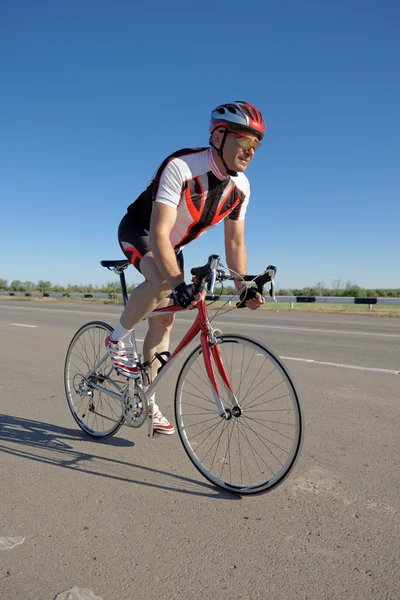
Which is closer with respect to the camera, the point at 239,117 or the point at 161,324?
the point at 239,117

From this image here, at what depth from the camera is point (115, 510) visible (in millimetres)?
2459

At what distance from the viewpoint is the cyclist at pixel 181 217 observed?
2816mm

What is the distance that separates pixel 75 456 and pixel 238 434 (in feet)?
3.46

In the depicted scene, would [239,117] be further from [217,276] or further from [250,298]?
[250,298]

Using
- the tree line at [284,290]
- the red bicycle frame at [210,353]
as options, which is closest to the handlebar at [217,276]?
the red bicycle frame at [210,353]

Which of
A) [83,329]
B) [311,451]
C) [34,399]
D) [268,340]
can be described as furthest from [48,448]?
[268,340]

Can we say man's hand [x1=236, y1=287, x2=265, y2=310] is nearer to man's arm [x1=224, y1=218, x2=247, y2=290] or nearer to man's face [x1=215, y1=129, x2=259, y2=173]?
man's arm [x1=224, y1=218, x2=247, y2=290]

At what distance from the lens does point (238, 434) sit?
3.35 metres

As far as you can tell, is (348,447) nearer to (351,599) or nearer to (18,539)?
(351,599)

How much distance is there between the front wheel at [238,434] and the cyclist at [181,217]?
301 millimetres

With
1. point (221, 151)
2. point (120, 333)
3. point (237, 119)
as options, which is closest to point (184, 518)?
point (120, 333)

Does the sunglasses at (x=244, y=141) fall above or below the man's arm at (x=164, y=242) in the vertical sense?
above

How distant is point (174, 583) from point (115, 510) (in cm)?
68

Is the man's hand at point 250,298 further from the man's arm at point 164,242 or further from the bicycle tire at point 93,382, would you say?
the bicycle tire at point 93,382
